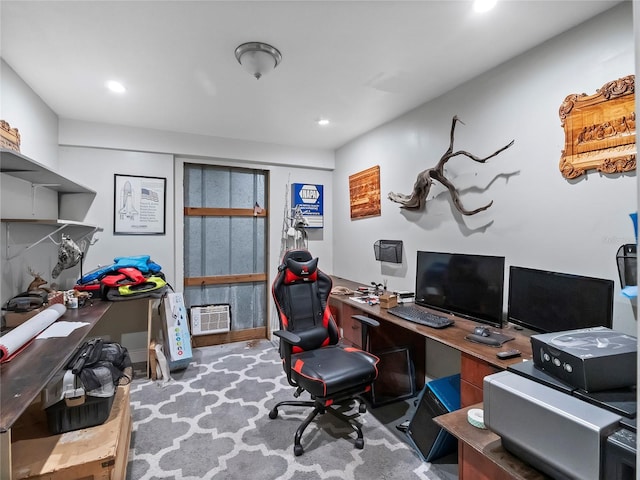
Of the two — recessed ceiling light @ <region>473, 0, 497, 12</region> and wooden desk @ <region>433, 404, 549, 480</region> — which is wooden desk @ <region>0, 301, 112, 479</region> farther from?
recessed ceiling light @ <region>473, 0, 497, 12</region>

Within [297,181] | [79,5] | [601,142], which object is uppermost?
[79,5]

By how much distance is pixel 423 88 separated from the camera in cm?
253

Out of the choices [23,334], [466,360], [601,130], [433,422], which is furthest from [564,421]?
[23,334]

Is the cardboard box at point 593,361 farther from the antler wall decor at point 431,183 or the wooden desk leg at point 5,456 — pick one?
the wooden desk leg at point 5,456

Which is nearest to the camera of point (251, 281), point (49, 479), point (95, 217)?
point (49, 479)

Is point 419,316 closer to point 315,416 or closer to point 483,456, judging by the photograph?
point 315,416

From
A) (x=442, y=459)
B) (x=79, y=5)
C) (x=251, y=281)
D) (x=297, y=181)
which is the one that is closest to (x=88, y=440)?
(x=442, y=459)

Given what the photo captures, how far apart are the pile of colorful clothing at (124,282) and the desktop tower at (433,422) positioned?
248 centimetres

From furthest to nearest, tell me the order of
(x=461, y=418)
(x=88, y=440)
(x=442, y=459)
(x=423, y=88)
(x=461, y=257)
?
1. (x=423, y=88)
2. (x=461, y=257)
3. (x=442, y=459)
4. (x=88, y=440)
5. (x=461, y=418)

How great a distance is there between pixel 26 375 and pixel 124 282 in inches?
64.8

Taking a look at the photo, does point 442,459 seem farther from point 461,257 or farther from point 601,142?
point 601,142

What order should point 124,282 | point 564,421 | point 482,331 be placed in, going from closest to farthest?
point 564,421, point 482,331, point 124,282

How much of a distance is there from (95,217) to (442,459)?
12.3ft

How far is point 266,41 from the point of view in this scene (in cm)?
193
